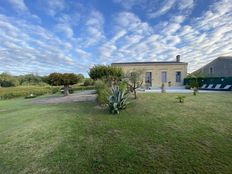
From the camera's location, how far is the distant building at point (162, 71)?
23.7 metres

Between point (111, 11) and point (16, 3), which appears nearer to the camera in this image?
point (16, 3)

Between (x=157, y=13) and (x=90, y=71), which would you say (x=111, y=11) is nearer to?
(x=157, y=13)

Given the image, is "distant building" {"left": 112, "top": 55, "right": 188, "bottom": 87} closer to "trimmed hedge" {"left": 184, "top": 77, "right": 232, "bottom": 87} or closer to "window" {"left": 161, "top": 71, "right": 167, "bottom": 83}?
"window" {"left": 161, "top": 71, "right": 167, "bottom": 83}

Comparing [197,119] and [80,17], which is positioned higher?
[80,17]

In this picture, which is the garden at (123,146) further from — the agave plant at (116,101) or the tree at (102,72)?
the tree at (102,72)

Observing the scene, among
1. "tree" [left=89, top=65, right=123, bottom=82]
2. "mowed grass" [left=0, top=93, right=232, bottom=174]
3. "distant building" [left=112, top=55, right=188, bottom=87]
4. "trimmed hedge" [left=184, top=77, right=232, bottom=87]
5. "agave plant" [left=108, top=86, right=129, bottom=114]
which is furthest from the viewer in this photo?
"distant building" [left=112, top=55, right=188, bottom=87]

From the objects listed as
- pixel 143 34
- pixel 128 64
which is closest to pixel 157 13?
pixel 143 34

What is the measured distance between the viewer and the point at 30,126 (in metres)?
5.89

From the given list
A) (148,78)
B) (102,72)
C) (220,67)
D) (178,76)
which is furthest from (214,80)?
(102,72)

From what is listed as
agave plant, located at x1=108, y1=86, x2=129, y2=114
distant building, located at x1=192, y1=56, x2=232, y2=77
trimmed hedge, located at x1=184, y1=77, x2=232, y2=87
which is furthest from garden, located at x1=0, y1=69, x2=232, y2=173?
distant building, located at x1=192, y1=56, x2=232, y2=77

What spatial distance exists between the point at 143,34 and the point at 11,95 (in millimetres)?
22001

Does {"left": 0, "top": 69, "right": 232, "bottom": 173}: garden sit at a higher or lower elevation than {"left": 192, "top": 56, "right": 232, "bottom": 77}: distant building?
lower

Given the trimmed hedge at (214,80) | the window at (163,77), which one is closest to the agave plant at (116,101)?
the trimmed hedge at (214,80)

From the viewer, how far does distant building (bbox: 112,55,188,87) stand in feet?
77.8
